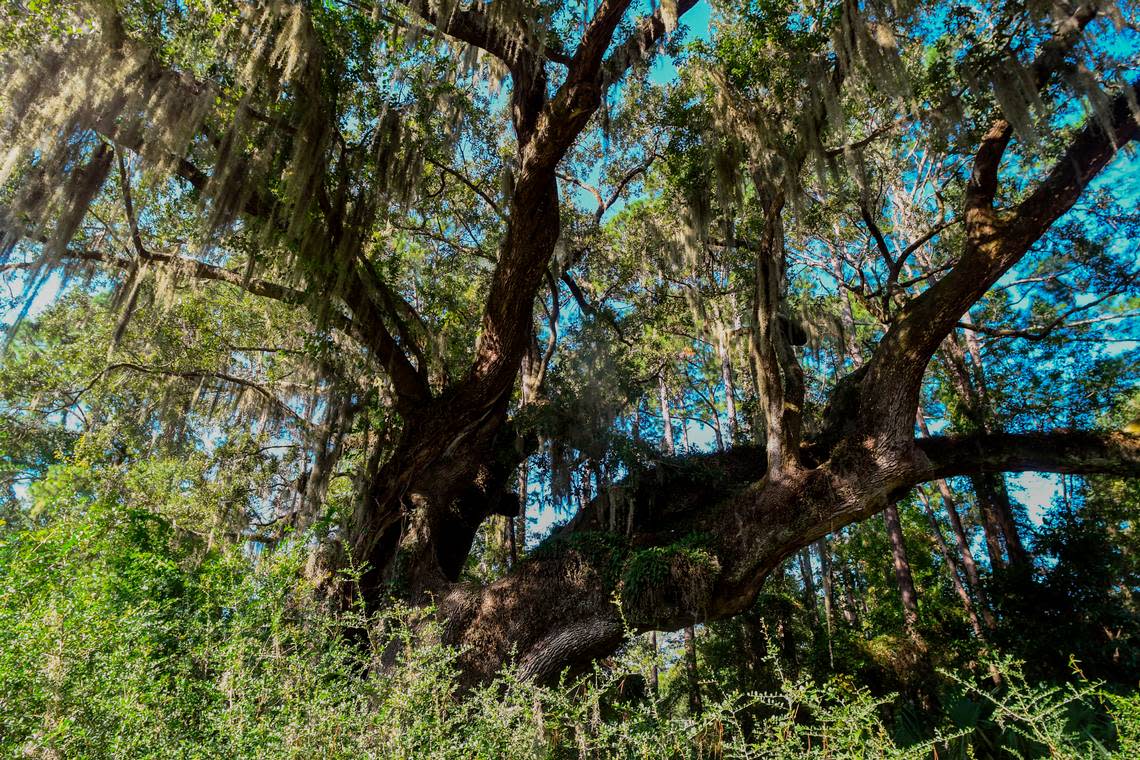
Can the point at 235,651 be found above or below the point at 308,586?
below

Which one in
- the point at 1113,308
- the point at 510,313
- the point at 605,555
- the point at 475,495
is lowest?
the point at 605,555

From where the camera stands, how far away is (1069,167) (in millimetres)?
5359

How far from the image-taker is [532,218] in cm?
639

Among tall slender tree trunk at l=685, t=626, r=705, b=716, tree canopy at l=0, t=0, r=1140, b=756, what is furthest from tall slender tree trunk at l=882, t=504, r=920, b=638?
tall slender tree trunk at l=685, t=626, r=705, b=716

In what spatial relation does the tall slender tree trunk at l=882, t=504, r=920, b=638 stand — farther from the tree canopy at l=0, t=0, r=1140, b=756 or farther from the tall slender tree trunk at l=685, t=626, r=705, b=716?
the tall slender tree trunk at l=685, t=626, r=705, b=716

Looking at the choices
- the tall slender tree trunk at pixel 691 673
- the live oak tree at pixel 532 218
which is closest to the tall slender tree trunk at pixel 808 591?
the tall slender tree trunk at pixel 691 673

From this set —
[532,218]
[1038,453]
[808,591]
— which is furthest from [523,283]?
[808,591]

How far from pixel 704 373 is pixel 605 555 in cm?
1146

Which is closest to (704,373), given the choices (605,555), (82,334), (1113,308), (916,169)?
(916,169)

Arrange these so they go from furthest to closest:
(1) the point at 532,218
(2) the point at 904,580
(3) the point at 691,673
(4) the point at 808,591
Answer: (4) the point at 808,591 < (2) the point at 904,580 < (3) the point at 691,673 < (1) the point at 532,218

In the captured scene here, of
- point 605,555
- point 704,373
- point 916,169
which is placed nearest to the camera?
point 605,555

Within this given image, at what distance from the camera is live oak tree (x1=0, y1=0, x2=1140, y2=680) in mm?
5316

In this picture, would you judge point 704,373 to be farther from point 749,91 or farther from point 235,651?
point 235,651

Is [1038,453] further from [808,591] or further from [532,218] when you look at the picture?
[532,218]
